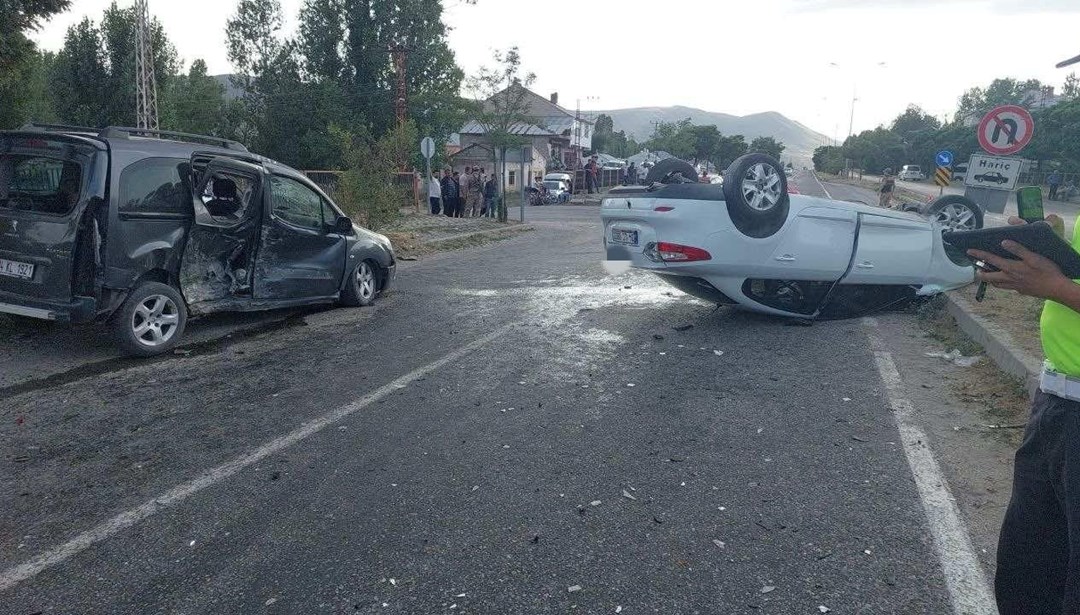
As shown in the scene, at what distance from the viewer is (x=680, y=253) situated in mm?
7305

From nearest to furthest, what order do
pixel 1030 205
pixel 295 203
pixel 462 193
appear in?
pixel 1030 205 → pixel 295 203 → pixel 462 193

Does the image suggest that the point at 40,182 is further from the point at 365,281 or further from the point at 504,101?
the point at 504,101

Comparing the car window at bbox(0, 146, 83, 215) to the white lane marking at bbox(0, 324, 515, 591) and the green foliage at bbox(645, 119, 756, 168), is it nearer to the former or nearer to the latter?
the white lane marking at bbox(0, 324, 515, 591)

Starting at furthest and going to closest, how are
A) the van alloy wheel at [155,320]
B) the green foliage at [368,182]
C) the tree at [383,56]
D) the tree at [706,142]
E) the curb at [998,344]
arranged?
the tree at [706,142] < the tree at [383,56] < the green foliage at [368,182] < the van alloy wheel at [155,320] < the curb at [998,344]

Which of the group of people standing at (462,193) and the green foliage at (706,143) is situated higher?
the green foliage at (706,143)

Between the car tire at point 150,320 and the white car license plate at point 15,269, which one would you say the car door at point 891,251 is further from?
the white car license plate at point 15,269

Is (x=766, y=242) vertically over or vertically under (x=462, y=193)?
under

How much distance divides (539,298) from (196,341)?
4.32 m

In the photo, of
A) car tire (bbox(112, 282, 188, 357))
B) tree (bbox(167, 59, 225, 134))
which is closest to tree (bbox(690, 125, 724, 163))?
tree (bbox(167, 59, 225, 134))

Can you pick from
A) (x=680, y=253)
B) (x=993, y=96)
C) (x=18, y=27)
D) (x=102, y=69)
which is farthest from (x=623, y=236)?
(x=993, y=96)

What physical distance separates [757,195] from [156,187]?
584 cm

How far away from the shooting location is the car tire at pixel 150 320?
6285 millimetres

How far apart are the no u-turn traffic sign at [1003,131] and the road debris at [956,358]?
5.01 metres

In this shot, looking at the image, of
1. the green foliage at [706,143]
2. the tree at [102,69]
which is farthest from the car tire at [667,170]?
the green foliage at [706,143]
